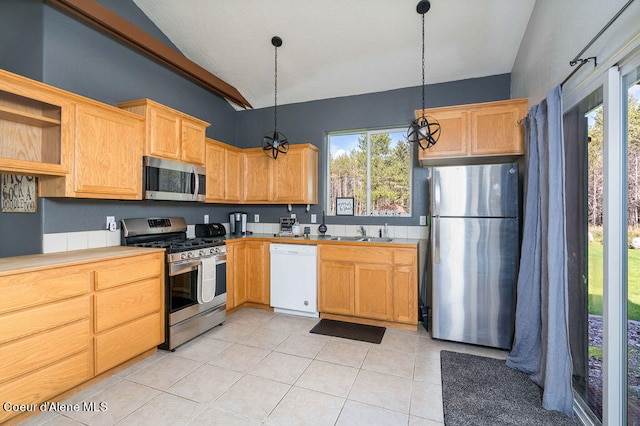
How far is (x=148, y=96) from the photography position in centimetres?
332

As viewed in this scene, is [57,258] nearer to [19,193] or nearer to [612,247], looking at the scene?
[19,193]

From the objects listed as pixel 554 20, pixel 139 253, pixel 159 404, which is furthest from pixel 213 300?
pixel 554 20

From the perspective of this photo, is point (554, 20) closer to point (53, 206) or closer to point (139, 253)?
point (139, 253)

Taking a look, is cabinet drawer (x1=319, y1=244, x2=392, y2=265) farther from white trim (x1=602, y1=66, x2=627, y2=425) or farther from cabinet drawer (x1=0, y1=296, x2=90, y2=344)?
cabinet drawer (x1=0, y1=296, x2=90, y2=344)

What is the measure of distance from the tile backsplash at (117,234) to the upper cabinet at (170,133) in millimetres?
929

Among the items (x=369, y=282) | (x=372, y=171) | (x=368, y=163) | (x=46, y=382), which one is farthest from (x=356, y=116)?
(x=46, y=382)

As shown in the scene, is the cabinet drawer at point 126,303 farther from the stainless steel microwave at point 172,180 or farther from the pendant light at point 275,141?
the pendant light at point 275,141

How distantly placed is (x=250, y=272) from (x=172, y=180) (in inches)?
61.4

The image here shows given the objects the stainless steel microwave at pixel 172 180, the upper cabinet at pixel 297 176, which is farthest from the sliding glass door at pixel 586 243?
the stainless steel microwave at pixel 172 180

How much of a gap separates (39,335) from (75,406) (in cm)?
57

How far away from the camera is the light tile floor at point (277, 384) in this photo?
188cm

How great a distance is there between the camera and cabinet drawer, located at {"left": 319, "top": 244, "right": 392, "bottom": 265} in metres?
3.30

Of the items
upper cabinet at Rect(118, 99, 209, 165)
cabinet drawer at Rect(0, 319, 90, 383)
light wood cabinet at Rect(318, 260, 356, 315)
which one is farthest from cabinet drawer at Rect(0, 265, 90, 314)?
light wood cabinet at Rect(318, 260, 356, 315)

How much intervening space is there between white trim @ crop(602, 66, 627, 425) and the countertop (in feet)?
10.9
